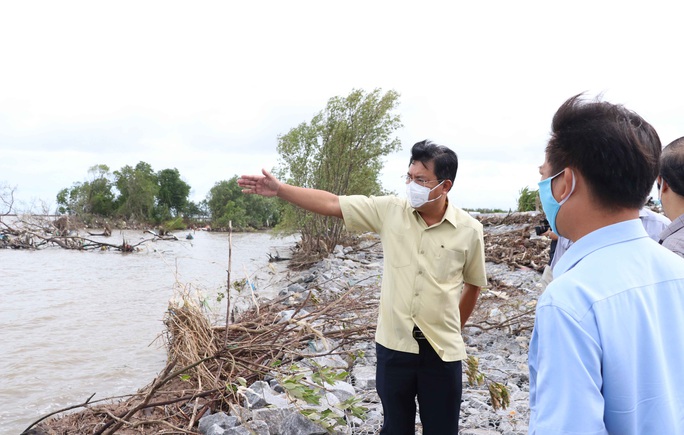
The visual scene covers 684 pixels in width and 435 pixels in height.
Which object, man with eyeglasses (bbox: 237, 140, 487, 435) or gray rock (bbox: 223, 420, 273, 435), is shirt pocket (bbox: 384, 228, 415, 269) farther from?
gray rock (bbox: 223, 420, 273, 435)

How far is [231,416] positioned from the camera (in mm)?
3395

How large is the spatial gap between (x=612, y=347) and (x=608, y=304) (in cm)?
8

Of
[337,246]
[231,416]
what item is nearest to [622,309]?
[231,416]

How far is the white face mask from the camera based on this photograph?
8.33 feet

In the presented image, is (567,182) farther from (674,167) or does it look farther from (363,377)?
(363,377)

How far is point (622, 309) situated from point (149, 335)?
8457 millimetres

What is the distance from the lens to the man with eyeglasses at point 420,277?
7.82ft

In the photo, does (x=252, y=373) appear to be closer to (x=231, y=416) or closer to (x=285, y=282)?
(x=231, y=416)

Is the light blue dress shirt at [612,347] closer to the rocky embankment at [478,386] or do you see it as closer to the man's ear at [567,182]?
the man's ear at [567,182]

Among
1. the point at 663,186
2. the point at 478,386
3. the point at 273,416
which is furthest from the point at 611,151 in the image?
the point at 478,386

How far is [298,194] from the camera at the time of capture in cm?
264

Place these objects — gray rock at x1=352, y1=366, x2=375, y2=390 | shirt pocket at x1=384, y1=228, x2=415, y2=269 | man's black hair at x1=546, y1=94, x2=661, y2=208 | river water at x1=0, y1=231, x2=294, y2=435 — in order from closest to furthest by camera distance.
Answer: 1. man's black hair at x1=546, y1=94, x2=661, y2=208
2. shirt pocket at x1=384, y1=228, x2=415, y2=269
3. gray rock at x1=352, y1=366, x2=375, y2=390
4. river water at x1=0, y1=231, x2=294, y2=435

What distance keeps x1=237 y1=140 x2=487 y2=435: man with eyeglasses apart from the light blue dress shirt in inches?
56.7

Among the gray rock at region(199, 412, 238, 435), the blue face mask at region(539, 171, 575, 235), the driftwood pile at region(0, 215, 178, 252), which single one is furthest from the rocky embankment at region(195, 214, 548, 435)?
the driftwood pile at region(0, 215, 178, 252)
